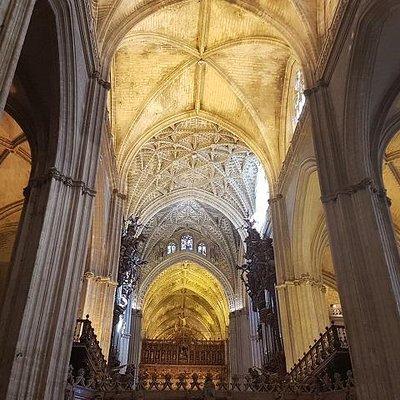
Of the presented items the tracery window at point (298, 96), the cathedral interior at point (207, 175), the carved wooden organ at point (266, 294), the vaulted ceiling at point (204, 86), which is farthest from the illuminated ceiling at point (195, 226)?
the tracery window at point (298, 96)

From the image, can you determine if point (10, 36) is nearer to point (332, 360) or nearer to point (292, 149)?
point (332, 360)

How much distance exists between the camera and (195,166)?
22.0 metres

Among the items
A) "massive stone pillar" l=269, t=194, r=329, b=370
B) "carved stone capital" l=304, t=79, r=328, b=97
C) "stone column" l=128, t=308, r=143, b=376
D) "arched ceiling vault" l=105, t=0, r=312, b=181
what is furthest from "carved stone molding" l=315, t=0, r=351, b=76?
"stone column" l=128, t=308, r=143, b=376

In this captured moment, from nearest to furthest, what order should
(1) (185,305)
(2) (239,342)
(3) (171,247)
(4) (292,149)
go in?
(4) (292,149) → (2) (239,342) → (3) (171,247) → (1) (185,305)

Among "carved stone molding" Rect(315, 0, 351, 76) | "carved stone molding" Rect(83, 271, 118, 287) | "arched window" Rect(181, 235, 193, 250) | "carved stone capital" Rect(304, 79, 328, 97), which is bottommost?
"carved stone molding" Rect(83, 271, 118, 287)

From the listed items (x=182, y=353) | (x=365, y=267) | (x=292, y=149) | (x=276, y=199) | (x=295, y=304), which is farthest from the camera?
(x=182, y=353)

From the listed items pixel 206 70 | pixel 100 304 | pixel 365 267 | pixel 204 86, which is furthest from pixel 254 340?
pixel 365 267

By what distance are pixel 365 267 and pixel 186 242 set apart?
20.6m

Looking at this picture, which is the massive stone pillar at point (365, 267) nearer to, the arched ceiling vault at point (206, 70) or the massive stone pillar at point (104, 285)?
the arched ceiling vault at point (206, 70)

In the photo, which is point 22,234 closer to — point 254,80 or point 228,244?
point 254,80

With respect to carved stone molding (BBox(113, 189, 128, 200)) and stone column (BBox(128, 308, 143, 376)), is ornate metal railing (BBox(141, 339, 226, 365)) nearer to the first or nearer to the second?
stone column (BBox(128, 308, 143, 376))

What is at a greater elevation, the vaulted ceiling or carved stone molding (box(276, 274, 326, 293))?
the vaulted ceiling

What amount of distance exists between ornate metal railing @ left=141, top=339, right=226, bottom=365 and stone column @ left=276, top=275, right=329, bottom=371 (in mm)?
12830

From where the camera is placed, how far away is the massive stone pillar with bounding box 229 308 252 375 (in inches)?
932
